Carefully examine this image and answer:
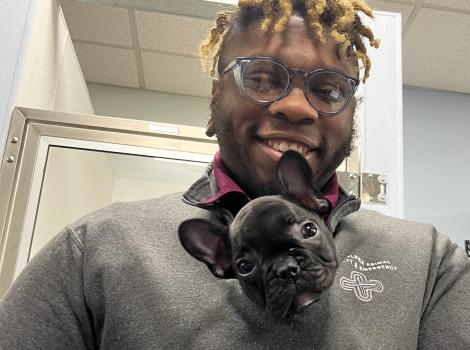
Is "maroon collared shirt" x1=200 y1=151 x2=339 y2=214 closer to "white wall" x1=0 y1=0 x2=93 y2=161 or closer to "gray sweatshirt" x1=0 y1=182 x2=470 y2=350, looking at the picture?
"gray sweatshirt" x1=0 y1=182 x2=470 y2=350

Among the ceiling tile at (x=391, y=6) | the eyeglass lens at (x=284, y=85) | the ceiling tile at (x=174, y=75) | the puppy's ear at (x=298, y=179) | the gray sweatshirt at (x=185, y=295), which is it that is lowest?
the gray sweatshirt at (x=185, y=295)

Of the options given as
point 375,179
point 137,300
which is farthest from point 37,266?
point 375,179

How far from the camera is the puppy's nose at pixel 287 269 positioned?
1.47 feet

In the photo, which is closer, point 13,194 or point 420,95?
point 13,194

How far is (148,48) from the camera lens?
9.64 ft

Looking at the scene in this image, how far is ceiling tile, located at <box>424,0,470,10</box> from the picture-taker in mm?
2475

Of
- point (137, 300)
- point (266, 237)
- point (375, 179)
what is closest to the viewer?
point (266, 237)

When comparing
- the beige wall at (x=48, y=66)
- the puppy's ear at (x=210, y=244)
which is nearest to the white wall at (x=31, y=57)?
the beige wall at (x=48, y=66)

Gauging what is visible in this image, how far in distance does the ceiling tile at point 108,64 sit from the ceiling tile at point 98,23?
77 millimetres

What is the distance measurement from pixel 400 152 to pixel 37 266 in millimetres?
1074

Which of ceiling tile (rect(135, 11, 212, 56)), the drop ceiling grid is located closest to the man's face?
the drop ceiling grid

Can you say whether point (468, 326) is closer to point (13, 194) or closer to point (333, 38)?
point (333, 38)

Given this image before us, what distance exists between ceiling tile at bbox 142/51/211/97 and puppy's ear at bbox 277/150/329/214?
2519 millimetres

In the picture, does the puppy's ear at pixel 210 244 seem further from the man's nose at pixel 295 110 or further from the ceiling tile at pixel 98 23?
the ceiling tile at pixel 98 23
